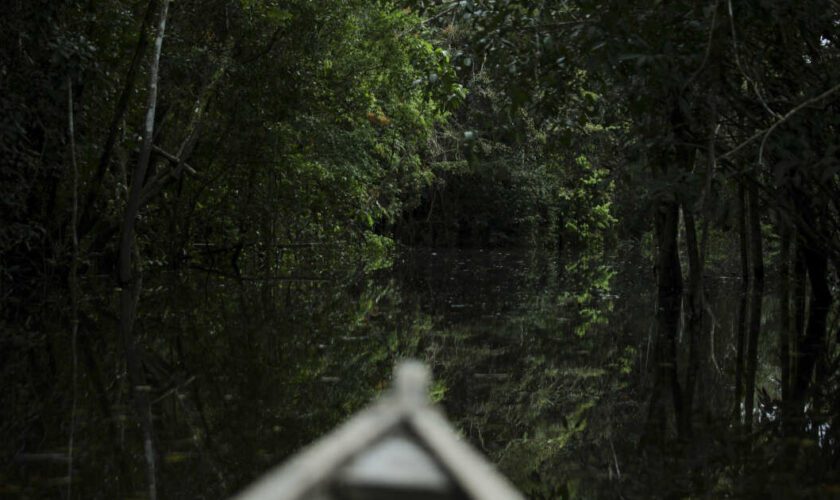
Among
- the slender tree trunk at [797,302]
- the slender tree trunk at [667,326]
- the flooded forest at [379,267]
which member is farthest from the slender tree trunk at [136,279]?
the slender tree trunk at [797,302]

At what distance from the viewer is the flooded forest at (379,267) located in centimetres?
720

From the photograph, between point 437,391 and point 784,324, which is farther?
point 784,324

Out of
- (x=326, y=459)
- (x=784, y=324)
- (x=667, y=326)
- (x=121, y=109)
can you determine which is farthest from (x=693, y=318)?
(x=326, y=459)

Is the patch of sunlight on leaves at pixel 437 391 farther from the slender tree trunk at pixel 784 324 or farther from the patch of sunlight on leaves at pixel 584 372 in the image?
the slender tree trunk at pixel 784 324

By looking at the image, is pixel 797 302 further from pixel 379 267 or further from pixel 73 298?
pixel 73 298

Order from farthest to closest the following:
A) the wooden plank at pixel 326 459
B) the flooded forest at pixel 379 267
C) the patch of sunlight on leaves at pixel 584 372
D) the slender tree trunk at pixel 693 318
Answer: the patch of sunlight on leaves at pixel 584 372, the slender tree trunk at pixel 693 318, the flooded forest at pixel 379 267, the wooden plank at pixel 326 459

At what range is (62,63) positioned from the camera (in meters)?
15.1

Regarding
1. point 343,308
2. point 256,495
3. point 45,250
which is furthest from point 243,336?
point 256,495

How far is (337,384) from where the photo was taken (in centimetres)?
932

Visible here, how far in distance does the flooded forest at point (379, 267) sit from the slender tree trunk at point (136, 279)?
2.6 inches

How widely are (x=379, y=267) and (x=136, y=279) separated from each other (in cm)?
1056

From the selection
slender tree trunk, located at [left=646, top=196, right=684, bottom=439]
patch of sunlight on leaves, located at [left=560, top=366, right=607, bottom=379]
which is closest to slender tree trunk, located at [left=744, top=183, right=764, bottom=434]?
slender tree trunk, located at [left=646, top=196, right=684, bottom=439]

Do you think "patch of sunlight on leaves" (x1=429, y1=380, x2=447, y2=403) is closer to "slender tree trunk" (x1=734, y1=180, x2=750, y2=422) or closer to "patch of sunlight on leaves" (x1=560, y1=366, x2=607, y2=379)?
"patch of sunlight on leaves" (x1=560, y1=366, x2=607, y2=379)

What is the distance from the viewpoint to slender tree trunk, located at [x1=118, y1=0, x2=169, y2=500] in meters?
8.05
